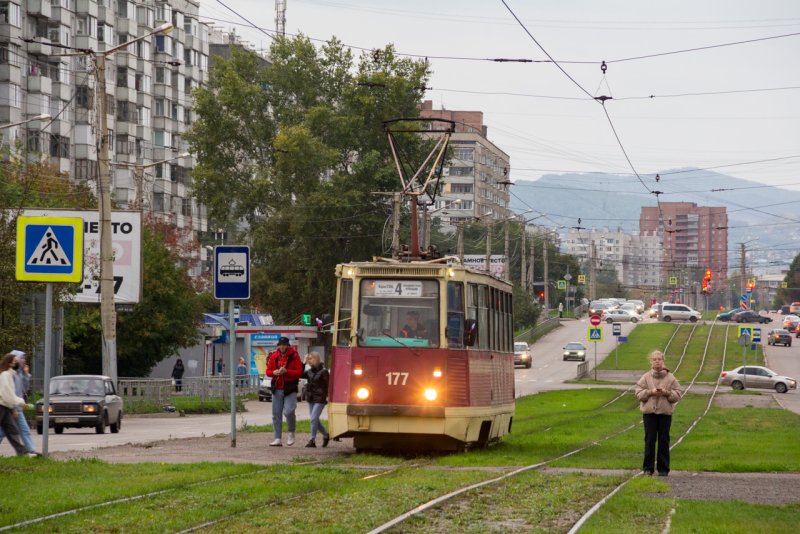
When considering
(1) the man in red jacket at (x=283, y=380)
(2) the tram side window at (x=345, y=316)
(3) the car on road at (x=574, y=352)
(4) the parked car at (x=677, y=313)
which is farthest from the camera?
(4) the parked car at (x=677, y=313)

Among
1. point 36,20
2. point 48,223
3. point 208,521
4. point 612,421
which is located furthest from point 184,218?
point 208,521

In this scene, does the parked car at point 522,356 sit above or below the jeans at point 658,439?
below

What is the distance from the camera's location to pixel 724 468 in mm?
20000

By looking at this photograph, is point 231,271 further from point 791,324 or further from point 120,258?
point 791,324

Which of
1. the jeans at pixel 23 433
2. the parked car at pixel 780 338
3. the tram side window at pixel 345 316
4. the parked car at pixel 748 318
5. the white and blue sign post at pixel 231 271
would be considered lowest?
the parked car at pixel 780 338

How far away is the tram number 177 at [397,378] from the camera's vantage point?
22.0 metres

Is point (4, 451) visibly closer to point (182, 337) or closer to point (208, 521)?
point (208, 521)

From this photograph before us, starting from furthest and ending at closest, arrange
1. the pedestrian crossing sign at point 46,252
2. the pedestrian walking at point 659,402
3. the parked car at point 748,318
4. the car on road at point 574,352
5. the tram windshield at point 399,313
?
the parked car at point 748,318 → the car on road at point 574,352 → the tram windshield at point 399,313 → the pedestrian crossing sign at point 46,252 → the pedestrian walking at point 659,402

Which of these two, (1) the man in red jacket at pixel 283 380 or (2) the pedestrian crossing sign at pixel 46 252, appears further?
(1) the man in red jacket at pixel 283 380

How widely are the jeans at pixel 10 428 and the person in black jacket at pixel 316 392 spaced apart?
17.5ft

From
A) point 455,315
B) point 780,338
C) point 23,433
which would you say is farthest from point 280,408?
point 780,338

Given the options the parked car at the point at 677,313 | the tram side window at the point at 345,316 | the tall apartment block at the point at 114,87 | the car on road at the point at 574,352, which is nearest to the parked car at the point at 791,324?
the parked car at the point at 677,313

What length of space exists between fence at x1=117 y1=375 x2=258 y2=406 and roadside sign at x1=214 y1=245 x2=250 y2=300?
807 inches

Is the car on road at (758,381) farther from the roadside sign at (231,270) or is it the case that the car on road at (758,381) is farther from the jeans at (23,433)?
the jeans at (23,433)
